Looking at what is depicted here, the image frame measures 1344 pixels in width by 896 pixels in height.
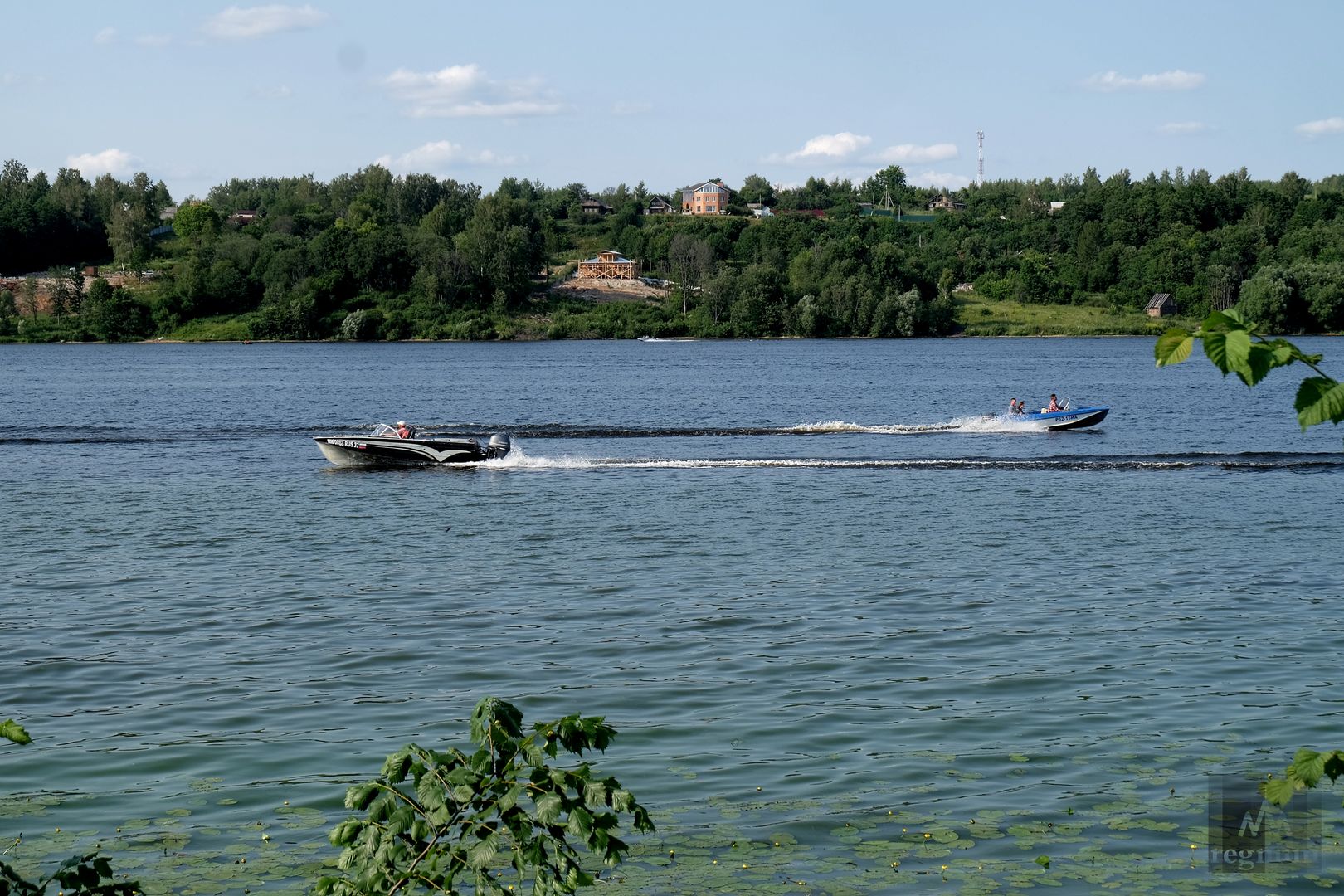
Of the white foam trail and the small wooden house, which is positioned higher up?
the small wooden house

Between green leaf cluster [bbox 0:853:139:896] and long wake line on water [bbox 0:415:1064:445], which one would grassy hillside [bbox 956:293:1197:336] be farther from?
green leaf cluster [bbox 0:853:139:896]

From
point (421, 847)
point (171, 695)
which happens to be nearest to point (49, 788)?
point (171, 695)

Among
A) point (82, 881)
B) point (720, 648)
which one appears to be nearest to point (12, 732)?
point (82, 881)

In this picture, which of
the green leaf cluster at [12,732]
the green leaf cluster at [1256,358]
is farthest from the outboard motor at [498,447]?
the green leaf cluster at [1256,358]

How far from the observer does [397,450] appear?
4609cm

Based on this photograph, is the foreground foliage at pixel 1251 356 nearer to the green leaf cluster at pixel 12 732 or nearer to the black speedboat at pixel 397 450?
the green leaf cluster at pixel 12 732

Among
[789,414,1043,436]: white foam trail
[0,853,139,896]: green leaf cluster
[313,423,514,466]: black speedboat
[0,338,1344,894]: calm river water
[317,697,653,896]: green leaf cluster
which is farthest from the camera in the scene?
[789,414,1043,436]: white foam trail

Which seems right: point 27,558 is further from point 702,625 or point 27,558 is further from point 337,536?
point 702,625

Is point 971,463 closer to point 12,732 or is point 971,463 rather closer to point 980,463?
point 980,463

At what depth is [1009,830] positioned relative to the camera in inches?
495

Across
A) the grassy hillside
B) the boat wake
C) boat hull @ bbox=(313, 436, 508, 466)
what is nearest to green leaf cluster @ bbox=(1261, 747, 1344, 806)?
the boat wake

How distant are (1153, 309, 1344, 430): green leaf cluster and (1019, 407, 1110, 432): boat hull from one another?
185 feet

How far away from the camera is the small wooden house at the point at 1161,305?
18600 cm

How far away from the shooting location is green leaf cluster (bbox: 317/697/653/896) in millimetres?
6371
